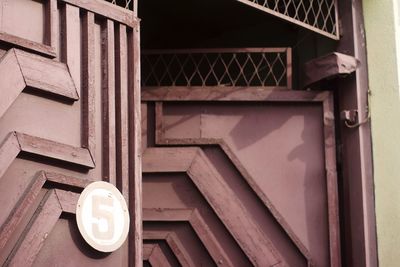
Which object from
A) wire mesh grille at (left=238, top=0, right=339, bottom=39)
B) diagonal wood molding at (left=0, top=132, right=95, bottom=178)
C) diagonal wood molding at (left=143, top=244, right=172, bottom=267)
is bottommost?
diagonal wood molding at (left=143, top=244, right=172, bottom=267)

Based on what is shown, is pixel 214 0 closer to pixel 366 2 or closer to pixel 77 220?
pixel 366 2

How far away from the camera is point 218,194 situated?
6.60 metres

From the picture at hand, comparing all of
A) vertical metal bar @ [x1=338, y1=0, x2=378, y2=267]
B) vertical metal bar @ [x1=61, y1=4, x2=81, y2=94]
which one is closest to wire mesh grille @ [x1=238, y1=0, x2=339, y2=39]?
vertical metal bar @ [x1=338, y1=0, x2=378, y2=267]

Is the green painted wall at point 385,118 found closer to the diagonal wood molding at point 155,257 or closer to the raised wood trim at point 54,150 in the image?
the diagonal wood molding at point 155,257

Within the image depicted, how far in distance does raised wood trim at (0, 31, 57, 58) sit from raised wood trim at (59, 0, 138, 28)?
36cm

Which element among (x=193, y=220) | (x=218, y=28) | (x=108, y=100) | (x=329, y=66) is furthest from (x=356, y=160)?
(x=218, y=28)

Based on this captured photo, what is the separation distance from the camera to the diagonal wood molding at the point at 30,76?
4.62 meters

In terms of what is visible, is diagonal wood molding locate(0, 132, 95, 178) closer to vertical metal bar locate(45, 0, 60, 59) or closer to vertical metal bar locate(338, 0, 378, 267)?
vertical metal bar locate(45, 0, 60, 59)

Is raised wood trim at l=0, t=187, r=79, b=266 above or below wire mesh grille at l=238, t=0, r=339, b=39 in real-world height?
below

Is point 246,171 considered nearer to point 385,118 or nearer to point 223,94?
point 223,94

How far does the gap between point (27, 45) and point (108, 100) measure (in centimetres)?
68

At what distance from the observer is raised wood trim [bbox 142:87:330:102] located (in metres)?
6.66

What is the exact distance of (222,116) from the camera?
6.70 m

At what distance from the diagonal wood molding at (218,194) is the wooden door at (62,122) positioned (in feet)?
4.13
